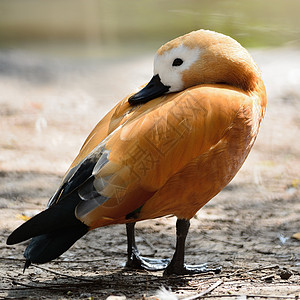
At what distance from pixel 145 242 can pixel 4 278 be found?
3.81 feet

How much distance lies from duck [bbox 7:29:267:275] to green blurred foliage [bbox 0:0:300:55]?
7106mm

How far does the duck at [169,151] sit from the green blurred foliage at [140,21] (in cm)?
711

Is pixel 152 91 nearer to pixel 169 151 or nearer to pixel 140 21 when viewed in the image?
pixel 169 151

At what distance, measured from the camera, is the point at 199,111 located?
308 cm

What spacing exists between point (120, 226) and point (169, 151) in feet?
5.04

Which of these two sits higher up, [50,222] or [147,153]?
[147,153]

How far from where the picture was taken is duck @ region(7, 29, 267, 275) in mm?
2998

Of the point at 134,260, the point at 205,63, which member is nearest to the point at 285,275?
the point at 134,260

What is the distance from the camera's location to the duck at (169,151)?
300cm

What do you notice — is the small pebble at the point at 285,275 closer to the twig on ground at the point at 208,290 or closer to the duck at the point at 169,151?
the twig on ground at the point at 208,290

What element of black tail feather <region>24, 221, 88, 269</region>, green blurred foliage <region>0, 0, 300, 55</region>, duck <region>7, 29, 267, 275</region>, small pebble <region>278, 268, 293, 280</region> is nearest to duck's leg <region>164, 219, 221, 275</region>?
duck <region>7, 29, 267, 275</region>

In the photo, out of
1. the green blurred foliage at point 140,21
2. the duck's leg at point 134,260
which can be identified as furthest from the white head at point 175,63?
the green blurred foliage at point 140,21

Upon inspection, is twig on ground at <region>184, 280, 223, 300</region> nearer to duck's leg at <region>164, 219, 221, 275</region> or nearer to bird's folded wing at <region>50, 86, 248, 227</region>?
duck's leg at <region>164, 219, 221, 275</region>

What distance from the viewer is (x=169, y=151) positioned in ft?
9.98
